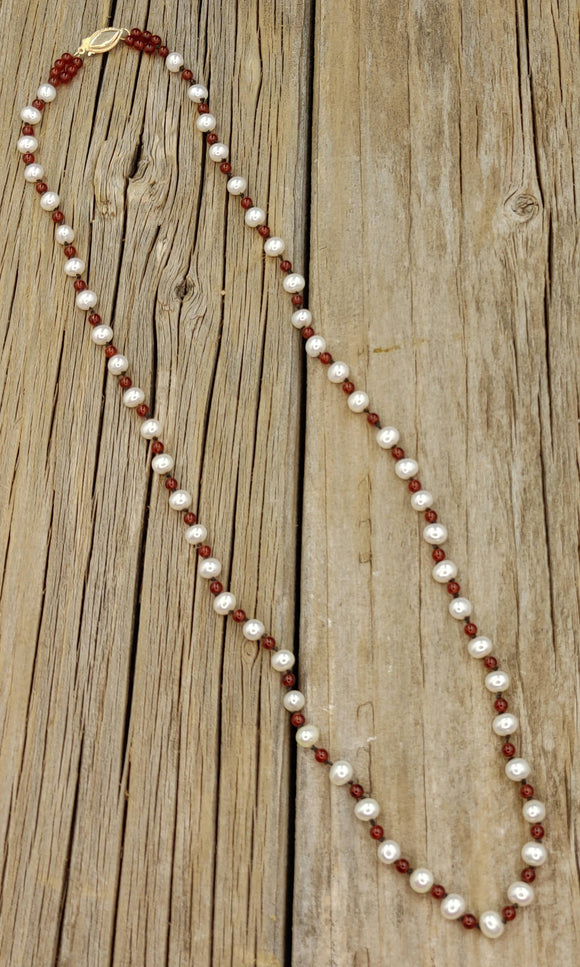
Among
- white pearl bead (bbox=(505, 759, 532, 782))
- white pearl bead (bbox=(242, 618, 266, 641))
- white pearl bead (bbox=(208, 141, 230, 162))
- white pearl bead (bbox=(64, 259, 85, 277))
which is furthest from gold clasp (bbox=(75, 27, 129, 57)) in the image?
white pearl bead (bbox=(505, 759, 532, 782))

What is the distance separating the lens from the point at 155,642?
5.02 ft

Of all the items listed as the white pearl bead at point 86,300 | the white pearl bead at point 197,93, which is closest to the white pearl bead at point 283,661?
the white pearl bead at point 86,300

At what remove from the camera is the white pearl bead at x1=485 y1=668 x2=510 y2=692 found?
4.67 feet

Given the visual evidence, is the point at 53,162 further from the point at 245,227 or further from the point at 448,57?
the point at 448,57

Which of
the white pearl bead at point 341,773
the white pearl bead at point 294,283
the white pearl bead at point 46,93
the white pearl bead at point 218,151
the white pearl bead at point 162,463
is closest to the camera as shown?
the white pearl bead at point 341,773

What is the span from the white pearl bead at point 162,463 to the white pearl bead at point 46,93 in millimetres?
865

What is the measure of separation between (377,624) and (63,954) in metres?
0.68

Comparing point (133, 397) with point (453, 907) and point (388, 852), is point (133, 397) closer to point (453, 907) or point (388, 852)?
point (388, 852)

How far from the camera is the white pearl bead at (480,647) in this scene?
4.75 feet

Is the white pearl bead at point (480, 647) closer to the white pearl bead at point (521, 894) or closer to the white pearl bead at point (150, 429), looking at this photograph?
the white pearl bead at point (521, 894)

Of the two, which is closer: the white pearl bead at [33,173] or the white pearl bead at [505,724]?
the white pearl bead at [505,724]

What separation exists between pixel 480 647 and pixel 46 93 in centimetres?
143

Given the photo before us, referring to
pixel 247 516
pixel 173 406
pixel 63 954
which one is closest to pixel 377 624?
pixel 247 516

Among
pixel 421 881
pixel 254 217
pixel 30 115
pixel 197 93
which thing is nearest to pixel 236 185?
pixel 254 217
